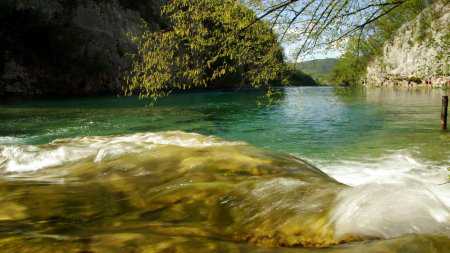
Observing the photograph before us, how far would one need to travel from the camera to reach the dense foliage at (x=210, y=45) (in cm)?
730

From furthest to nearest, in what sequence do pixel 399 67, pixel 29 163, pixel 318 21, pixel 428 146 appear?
pixel 399 67
pixel 428 146
pixel 29 163
pixel 318 21

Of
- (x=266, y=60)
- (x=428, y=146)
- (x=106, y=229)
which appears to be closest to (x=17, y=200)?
(x=106, y=229)

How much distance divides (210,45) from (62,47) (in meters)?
53.7

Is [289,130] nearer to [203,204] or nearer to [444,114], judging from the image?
[444,114]

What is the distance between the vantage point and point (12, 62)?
52.1m

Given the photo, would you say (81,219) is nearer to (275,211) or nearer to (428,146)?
(275,211)

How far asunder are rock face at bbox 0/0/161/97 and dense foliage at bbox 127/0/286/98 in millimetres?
41902

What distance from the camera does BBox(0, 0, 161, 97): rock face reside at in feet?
168

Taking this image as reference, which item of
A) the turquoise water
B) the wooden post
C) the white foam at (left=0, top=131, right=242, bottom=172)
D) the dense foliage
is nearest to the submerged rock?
the white foam at (left=0, top=131, right=242, bottom=172)

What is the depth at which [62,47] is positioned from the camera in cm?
5541

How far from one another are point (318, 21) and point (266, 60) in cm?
134

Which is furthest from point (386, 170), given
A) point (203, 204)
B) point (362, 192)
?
point (203, 204)

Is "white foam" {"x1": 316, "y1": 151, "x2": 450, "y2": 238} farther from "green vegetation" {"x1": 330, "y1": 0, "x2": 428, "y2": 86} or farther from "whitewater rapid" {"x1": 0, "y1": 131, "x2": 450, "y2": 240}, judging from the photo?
"green vegetation" {"x1": 330, "y1": 0, "x2": 428, "y2": 86}

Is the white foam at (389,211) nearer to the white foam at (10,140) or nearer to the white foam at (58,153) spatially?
the white foam at (58,153)
